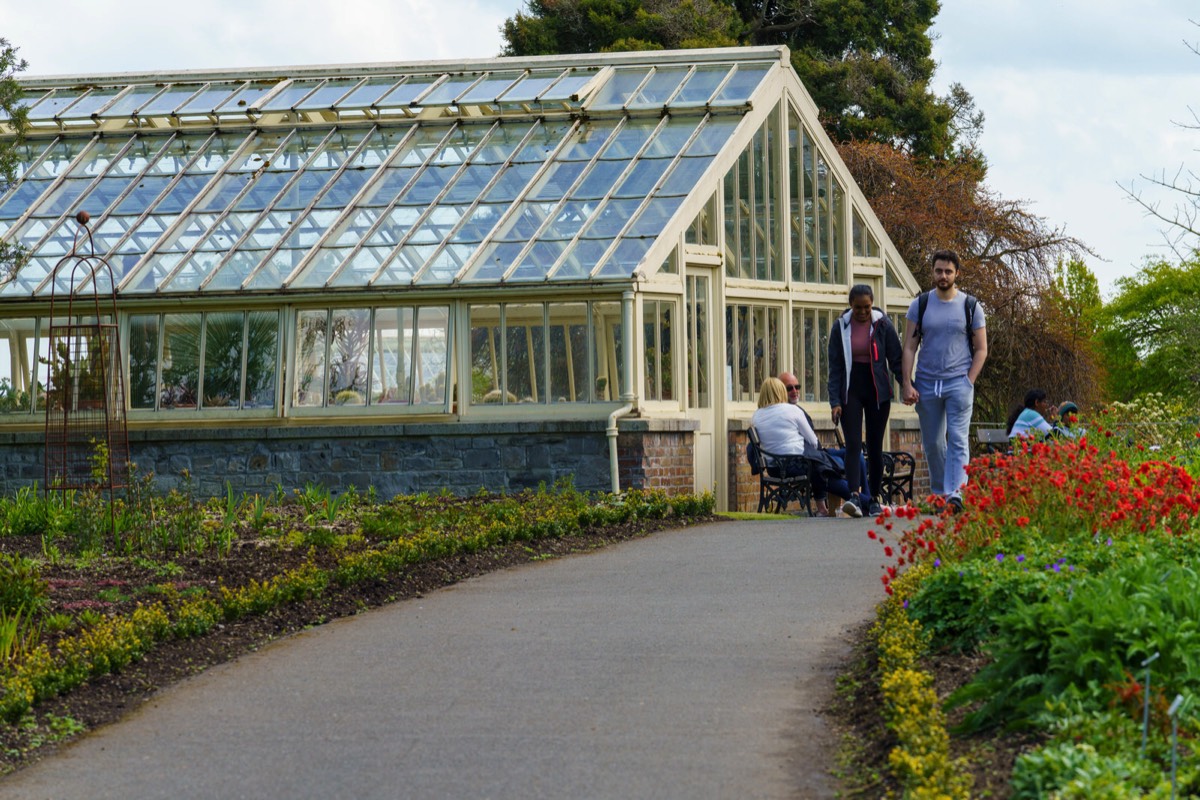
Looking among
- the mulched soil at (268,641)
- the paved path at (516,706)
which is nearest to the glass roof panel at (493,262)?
the mulched soil at (268,641)

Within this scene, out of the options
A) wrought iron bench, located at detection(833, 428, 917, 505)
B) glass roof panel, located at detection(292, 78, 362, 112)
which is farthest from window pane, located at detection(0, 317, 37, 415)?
wrought iron bench, located at detection(833, 428, 917, 505)

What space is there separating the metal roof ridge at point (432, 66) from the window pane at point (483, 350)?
15.3 feet

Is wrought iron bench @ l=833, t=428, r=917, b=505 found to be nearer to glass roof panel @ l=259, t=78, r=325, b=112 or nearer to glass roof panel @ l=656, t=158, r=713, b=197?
glass roof panel @ l=656, t=158, r=713, b=197

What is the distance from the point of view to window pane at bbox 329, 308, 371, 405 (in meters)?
17.3

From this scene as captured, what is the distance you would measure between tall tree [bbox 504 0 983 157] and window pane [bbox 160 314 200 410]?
19016 millimetres

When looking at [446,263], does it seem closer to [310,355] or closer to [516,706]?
[310,355]

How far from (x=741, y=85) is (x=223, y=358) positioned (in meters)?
6.62

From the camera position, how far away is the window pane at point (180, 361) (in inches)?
698

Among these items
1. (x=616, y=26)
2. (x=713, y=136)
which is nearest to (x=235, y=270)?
(x=713, y=136)

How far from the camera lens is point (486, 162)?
1877 centimetres

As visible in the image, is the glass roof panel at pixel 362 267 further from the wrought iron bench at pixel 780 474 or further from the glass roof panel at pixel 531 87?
the wrought iron bench at pixel 780 474

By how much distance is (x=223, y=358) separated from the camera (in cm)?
1777

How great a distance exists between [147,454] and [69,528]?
5146 millimetres

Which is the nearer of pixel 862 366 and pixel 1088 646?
pixel 1088 646
